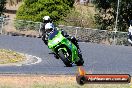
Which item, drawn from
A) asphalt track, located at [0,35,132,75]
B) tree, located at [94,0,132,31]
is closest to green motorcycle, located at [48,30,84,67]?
asphalt track, located at [0,35,132,75]

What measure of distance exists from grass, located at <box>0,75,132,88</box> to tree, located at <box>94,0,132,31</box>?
82.1 feet

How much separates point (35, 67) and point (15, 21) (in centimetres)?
2128

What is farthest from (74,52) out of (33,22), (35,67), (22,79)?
(33,22)

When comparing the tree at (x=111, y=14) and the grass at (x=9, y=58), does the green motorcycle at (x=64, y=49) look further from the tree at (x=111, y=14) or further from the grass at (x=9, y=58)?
the tree at (x=111, y=14)

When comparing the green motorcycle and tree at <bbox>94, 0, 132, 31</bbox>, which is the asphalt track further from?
tree at <bbox>94, 0, 132, 31</bbox>

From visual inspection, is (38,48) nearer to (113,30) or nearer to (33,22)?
(33,22)

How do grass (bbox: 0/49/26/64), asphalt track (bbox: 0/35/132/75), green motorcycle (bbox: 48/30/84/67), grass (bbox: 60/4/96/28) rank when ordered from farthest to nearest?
1. grass (bbox: 60/4/96/28)
2. grass (bbox: 0/49/26/64)
3. asphalt track (bbox: 0/35/132/75)
4. green motorcycle (bbox: 48/30/84/67)

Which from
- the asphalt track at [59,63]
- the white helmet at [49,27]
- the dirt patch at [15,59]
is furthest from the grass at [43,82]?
the white helmet at [49,27]

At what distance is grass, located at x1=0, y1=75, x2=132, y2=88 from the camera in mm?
15242

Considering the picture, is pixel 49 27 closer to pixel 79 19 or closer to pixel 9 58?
pixel 9 58

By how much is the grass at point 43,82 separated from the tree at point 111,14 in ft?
82.1

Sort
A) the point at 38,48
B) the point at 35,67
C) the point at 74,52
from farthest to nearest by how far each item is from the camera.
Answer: the point at 38,48
the point at 35,67
the point at 74,52

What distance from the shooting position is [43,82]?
16422 millimetres

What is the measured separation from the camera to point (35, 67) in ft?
67.8
